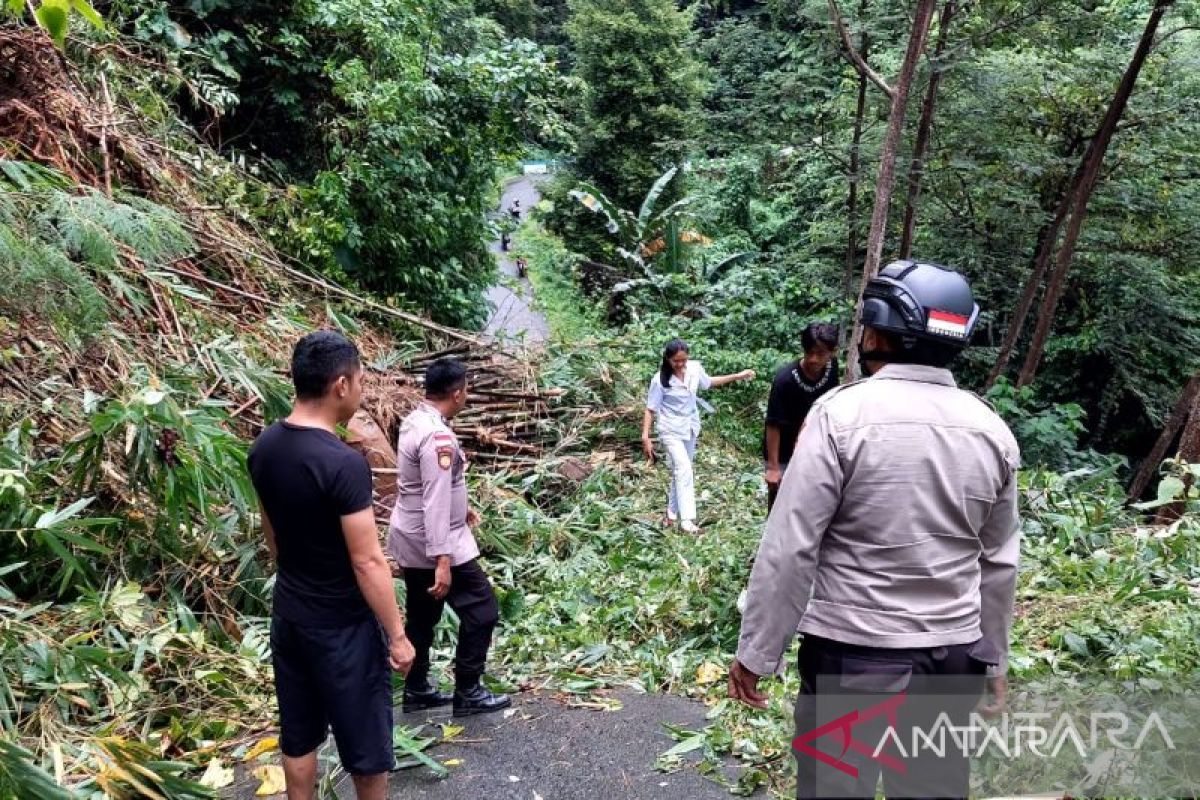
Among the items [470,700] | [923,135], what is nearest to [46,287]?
[470,700]

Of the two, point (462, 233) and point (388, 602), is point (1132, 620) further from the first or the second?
point (462, 233)

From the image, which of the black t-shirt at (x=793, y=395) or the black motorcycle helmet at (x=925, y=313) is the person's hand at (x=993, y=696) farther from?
the black t-shirt at (x=793, y=395)

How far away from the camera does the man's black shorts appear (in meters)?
2.83

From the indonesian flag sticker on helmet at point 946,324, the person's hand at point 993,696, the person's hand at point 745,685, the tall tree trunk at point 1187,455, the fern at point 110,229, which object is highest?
the fern at point 110,229

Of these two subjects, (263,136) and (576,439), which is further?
(263,136)

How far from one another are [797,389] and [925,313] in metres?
3.33

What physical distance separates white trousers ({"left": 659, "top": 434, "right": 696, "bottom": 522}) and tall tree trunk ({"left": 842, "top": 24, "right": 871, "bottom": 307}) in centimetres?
673

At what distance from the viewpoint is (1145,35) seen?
30.9 feet

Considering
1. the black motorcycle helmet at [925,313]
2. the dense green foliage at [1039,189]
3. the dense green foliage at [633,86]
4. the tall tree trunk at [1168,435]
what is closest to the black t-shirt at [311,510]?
the black motorcycle helmet at [925,313]

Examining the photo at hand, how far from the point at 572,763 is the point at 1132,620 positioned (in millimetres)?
2779

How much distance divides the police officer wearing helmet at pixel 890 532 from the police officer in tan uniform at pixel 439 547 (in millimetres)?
1851

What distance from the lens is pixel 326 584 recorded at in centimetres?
281

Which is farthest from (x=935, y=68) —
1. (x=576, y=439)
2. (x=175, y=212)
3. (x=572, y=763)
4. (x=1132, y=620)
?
(x=572, y=763)

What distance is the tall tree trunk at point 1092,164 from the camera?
9438 millimetres
